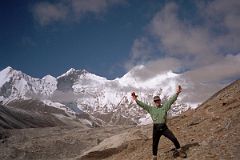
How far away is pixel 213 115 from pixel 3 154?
4197 centimetres

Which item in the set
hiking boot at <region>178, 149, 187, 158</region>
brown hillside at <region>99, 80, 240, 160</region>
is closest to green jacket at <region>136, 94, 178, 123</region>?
hiking boot at <region>178, 149, 187, 158</region>

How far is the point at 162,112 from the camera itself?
61.0 ft

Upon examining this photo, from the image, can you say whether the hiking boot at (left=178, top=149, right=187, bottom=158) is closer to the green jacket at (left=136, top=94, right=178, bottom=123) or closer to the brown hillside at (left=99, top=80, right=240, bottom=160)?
the brown hillside at (left=99, top=80, right=240, bottom=160)

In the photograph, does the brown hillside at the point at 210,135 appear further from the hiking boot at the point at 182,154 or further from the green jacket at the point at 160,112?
the green jacket at the point at 160,112

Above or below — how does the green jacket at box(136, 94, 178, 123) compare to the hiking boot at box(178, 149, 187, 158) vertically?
above

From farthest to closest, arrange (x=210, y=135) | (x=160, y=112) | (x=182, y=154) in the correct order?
(x=210, y=135) → (x=182, y=154) → (x=160, y=112)

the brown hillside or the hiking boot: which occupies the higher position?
the brown hillside

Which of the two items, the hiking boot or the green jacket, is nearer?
A: the green jacket

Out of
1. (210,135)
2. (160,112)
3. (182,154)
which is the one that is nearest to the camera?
(160,112)

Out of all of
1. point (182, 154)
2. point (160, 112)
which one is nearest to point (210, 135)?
point (182, 154)

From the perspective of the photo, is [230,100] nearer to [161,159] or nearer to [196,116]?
[196,116]

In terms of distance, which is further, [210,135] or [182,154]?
[210,135]

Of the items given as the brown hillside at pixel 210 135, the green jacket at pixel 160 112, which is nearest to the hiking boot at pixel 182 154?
the brown hillside at pixel 210 135

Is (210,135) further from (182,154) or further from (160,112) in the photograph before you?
(160,112)
